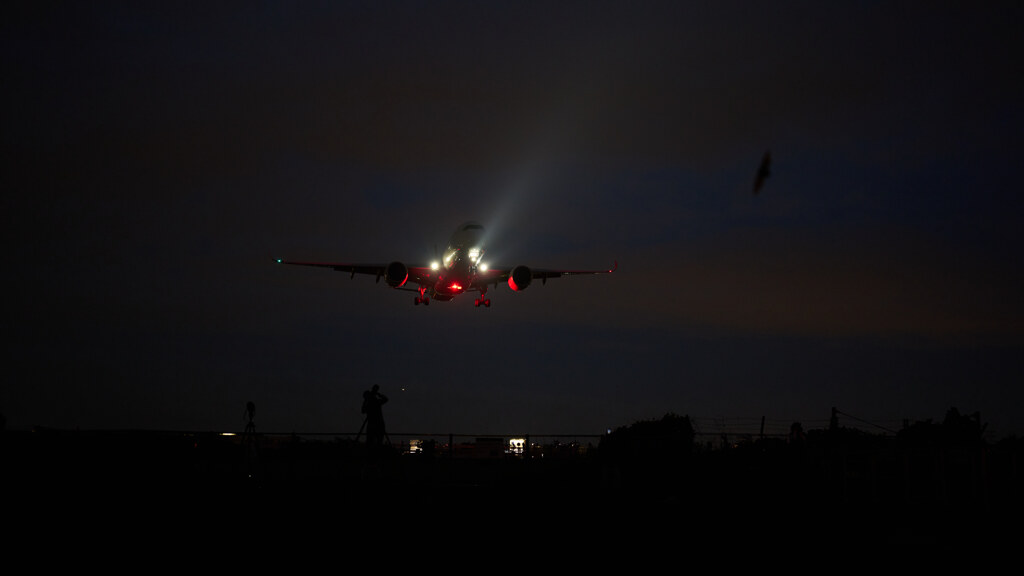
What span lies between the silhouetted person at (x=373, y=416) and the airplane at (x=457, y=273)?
59.0 ft

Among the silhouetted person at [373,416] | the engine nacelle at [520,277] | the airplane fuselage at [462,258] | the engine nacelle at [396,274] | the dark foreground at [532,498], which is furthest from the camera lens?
the engine nacelle at [520,277]

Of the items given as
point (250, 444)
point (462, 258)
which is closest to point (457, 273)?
point (462, 258)

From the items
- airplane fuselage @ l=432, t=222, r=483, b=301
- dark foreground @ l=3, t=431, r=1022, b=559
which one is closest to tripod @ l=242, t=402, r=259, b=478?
dark foreground @ l=3, t=431, r=1022, b=559

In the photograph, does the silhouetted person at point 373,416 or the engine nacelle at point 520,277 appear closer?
the silhouetted person at point 373,416

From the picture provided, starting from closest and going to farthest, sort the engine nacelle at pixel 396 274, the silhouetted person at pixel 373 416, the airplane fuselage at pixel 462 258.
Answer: the silhouetted person at pixel 373 416 → the airplane fuselage at pixel 462 258 → the engine nacelle at pixel 396 274

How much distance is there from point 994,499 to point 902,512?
9.09 ft

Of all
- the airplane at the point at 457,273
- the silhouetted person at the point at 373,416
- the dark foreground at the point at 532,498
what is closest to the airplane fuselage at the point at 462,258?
the airplane at the point at 457,273

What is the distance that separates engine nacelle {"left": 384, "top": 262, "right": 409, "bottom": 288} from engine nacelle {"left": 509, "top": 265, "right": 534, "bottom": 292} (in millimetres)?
4976

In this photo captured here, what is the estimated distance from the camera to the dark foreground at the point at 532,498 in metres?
16.2

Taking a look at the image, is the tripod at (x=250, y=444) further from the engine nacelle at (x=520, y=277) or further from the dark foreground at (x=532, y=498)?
the engine nacelle at (x=520, y=277)

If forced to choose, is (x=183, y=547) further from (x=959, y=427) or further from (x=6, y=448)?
(x=959, y=427)

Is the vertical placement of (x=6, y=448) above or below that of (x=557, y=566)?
above

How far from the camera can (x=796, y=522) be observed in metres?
17.5

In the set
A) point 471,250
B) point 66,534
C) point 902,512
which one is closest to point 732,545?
point 902,512
